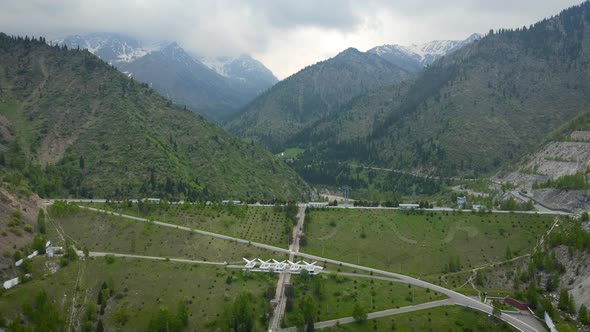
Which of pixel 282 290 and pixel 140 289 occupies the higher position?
pixel 282 290

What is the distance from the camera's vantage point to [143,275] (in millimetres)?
103625

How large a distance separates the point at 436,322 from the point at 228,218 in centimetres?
6990

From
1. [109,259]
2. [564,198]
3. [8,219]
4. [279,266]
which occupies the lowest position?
[279,266]

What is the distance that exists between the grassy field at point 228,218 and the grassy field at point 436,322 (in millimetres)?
38994

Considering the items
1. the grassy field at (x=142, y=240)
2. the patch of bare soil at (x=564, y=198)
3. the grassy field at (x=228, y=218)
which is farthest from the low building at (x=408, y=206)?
the grassy field at (x=142, y=240)

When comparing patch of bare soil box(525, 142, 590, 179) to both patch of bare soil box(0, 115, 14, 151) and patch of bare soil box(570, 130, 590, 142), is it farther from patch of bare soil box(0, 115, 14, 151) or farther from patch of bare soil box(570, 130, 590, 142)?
patch of bare soil box(0, 115, 14, 151)

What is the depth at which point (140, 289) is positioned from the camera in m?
99.6

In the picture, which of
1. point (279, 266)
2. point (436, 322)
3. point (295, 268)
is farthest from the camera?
point (279, 266)

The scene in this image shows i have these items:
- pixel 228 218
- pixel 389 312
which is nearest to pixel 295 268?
pixel 389 312

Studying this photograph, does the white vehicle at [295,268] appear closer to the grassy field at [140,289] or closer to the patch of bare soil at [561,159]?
the grassy field at [140,289]

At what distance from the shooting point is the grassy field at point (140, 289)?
9081 centimetres

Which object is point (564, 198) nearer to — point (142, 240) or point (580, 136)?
point (580, 136)

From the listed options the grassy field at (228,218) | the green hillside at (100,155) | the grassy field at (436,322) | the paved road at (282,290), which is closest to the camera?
the grassy field at (436,322)

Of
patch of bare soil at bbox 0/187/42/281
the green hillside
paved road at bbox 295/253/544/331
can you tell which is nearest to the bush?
patch of bare soil at bbox 0/187/42/281
